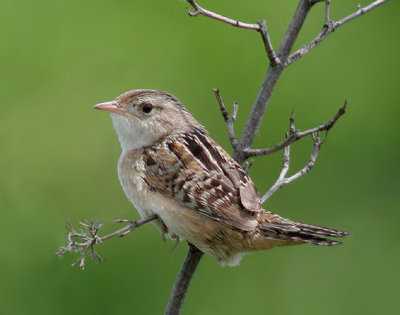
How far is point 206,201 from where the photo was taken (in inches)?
135

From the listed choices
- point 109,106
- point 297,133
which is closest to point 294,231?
point 297,133

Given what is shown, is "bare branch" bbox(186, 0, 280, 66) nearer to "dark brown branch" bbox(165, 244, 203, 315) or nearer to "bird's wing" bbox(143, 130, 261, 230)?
"bird's wing" bbox(143, 130, 261, 230)

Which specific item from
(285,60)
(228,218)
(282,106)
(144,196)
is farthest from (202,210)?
(282,106)

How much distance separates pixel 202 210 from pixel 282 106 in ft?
4.80

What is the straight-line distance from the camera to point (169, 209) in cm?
349

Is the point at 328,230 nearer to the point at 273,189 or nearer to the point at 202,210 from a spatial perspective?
the point at 273,189

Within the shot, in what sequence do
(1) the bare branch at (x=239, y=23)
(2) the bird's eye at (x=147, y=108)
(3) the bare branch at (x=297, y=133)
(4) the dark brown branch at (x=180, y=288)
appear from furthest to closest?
1. (2) the bird's eye at (x=147, y=108)
2. (4) the dark brown branch at (x=180, y=288)
3. (3) the bare branch at (x=297, y=133)
4. (1) the bare branch at (x=239, y=23)

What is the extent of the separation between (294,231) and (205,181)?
0.53m

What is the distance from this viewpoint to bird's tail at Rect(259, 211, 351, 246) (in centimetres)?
330

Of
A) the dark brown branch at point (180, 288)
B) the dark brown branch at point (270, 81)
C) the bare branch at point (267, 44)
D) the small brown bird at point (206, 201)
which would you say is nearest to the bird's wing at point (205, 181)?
the small brown bird at point (206, 201)

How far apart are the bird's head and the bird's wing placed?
182 millimetres

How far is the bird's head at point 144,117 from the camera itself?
3941 mm

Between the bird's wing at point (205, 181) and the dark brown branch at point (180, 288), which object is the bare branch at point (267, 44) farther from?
the dark brown branch at point (180, 288)

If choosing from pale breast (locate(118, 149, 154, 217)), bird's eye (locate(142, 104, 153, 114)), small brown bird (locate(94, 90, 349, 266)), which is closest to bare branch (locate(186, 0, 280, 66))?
small brown bird (locate(94, 90, 349, 266))
